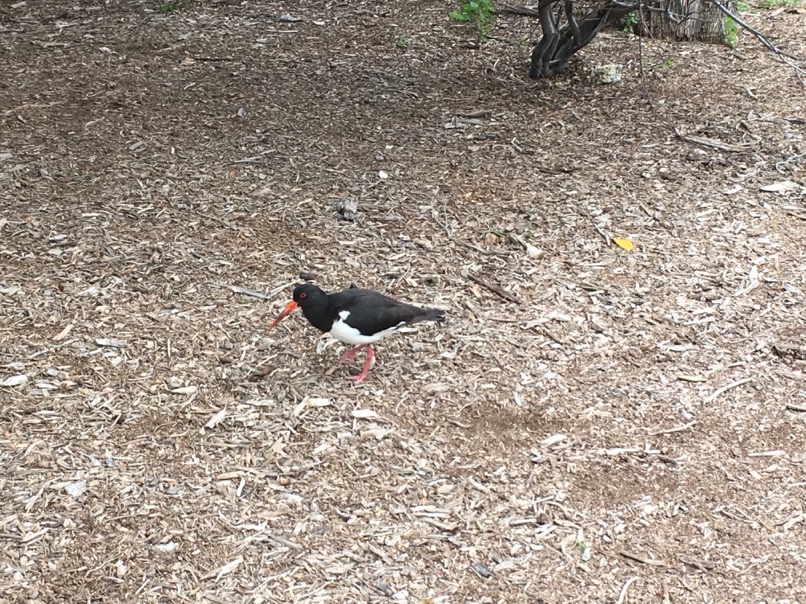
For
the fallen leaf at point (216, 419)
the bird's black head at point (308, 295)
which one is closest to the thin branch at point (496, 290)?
the bird's black head at point (308, 295)

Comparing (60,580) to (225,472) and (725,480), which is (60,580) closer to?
(225,472)

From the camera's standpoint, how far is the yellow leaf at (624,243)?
520 centimetres

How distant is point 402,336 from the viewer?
452 centimetres

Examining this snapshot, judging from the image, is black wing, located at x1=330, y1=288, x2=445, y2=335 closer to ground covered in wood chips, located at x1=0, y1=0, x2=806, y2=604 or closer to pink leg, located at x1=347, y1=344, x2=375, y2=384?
pink leg, located at x1=347, y1=344, x2=375, y2=384

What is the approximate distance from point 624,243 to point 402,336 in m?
1.67

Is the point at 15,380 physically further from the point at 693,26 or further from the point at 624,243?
the point at 693,26

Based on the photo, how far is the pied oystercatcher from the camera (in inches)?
157

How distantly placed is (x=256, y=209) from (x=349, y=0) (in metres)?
3.71

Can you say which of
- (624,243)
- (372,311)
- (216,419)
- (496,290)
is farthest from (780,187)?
(216,419)

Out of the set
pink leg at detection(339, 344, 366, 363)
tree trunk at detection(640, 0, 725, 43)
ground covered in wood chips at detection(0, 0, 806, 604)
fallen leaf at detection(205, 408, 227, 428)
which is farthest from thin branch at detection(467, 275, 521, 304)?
tree trunk at detection(640, 0, 725, 43)

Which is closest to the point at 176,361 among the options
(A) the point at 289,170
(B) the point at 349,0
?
(A) the point at 289,170

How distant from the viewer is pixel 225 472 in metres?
3.63

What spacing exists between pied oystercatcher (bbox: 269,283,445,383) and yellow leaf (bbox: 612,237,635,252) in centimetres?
168

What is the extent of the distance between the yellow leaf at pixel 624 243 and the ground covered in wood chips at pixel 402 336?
68 mm
